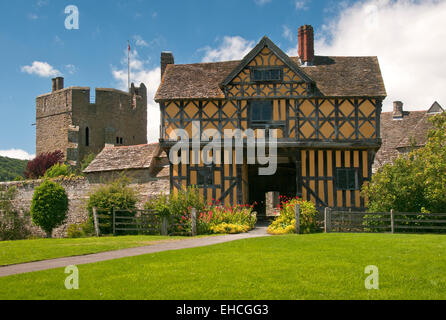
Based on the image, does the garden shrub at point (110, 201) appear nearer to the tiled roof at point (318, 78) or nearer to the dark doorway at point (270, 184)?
the tiled roof at point (318, 78)

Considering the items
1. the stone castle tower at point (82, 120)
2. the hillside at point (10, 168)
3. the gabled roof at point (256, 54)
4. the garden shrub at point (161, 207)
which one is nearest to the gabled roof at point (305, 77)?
the gabled roof at point (256, 54)

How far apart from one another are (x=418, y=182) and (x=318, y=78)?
22.8 feet

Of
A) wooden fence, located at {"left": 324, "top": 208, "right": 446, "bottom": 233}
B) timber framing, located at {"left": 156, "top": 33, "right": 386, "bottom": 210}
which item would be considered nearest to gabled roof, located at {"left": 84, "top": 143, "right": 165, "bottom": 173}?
timber framing, located at {"left": 156, "top": 33, "right": 386, "bottom": 210}

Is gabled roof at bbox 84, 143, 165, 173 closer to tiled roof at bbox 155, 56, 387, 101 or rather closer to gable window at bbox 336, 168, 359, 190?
tiled roof at bbox 155, 56, 387, 101

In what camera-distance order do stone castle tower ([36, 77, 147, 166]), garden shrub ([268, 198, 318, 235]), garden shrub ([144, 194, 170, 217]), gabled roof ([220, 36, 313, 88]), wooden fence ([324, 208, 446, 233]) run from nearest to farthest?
1. wooden fence ([324, 208, 446, 233])
2. garden shrub ([268, 198, 318, 235])
3. garden shrub ([144, 194, 170, 217])
4. gabled roof ([220, 36, 313, 88])
5. stone castle tower ([36, 77, 147, 166])

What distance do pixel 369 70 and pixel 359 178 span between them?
17.8ft

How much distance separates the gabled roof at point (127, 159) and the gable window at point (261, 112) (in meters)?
8.55

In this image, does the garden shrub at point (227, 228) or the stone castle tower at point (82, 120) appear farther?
the stone castle tower at point (82, 120)

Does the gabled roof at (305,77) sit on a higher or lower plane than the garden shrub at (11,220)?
higher

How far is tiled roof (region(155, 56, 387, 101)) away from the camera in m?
21.1

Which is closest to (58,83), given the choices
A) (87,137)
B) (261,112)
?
(87,137)

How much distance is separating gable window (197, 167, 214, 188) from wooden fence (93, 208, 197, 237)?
3202mm

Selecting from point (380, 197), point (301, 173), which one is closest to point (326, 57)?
point (301, 173)

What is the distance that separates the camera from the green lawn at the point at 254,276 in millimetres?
6738
